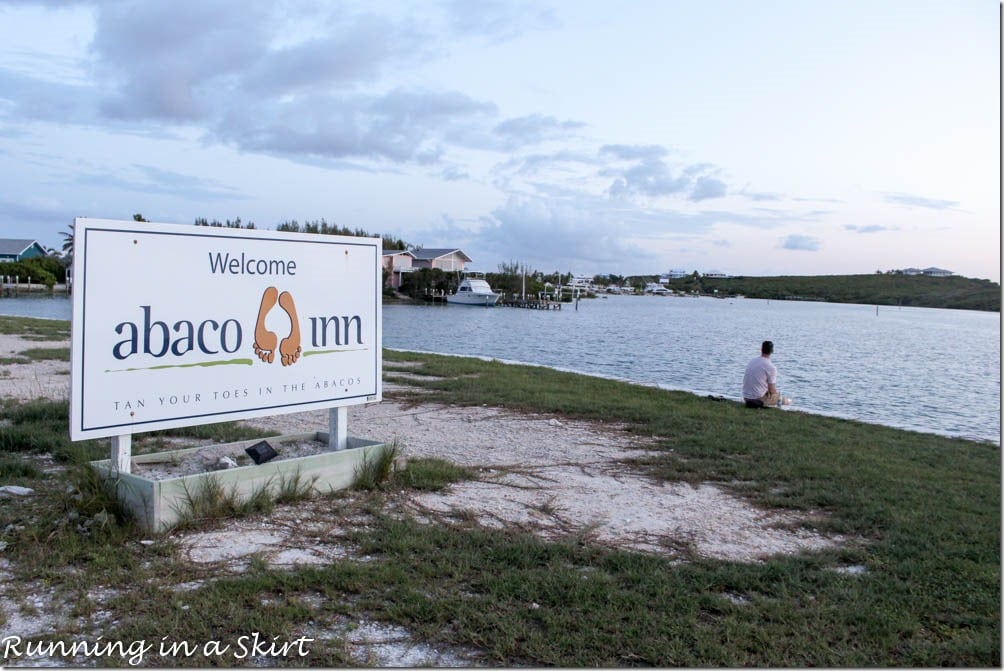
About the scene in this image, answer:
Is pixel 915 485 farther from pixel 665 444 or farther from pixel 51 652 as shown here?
pixel 51 652

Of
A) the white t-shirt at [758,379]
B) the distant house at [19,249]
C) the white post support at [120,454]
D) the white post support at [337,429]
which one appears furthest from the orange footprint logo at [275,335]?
the distant house at [19,249]

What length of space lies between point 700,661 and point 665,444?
5286mm

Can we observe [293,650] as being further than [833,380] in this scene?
No

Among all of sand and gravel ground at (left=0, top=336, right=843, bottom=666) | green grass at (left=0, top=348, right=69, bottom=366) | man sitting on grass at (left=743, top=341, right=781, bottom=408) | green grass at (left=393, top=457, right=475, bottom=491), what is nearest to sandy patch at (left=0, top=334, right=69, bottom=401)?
green grass at (left=0, top=348, right=69, bottom=366)

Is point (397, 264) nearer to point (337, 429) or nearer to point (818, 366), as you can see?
point (818, 366)

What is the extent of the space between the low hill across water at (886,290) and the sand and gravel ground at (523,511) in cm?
9348

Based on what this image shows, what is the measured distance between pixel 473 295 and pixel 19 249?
5377cm

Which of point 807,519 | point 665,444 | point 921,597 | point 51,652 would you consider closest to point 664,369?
point 665,444

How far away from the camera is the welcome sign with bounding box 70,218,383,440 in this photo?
482 cm

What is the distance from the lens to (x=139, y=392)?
16.6ft

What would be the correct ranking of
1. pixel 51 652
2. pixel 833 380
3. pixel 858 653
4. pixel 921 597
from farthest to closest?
pixel 833 380 → pixel 921 597 → pixel 858 653 → pixel 51 652

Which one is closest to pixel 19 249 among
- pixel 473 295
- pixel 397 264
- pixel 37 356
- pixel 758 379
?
pixel 397 264

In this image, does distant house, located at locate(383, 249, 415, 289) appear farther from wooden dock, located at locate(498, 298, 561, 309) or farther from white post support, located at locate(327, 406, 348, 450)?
white post support, located at locate(327, 406, 348, 450)

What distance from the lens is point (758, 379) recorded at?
1227 centimetres
